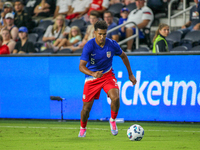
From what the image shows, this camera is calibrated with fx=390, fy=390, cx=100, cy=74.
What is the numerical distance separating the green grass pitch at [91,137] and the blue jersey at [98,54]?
132 centimetres

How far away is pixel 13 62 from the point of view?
10.0 m

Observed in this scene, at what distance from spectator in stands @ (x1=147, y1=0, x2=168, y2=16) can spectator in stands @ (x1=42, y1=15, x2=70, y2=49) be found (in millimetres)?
2899

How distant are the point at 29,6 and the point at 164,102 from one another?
8.90 metres

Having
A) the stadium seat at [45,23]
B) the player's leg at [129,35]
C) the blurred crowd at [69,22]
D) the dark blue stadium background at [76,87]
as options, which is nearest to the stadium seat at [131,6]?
the blurred crowd at [69,22]

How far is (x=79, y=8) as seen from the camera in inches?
563

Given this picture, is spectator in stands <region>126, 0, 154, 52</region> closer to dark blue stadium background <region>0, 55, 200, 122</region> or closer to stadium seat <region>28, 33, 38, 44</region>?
dark blue stadium background <region>0, 55, 200, 122</region>

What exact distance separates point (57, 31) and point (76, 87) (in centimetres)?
411

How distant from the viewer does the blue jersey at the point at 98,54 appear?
22.2ft

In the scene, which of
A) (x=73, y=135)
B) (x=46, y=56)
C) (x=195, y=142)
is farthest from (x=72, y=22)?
(x=195, y=142)

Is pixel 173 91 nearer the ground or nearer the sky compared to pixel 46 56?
nearer the ground

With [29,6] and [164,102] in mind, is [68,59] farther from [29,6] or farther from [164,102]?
[29,6]

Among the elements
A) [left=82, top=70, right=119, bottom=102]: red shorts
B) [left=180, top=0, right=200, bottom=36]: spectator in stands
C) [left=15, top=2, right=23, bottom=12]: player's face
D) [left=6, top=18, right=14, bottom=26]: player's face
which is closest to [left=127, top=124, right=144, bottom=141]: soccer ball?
[left=82, top=70, right=119, bottom=102]: red shorts

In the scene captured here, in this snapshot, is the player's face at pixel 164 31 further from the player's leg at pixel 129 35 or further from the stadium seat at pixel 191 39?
the player's leg at pixel 129 35

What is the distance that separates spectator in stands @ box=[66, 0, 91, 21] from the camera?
560 inches
